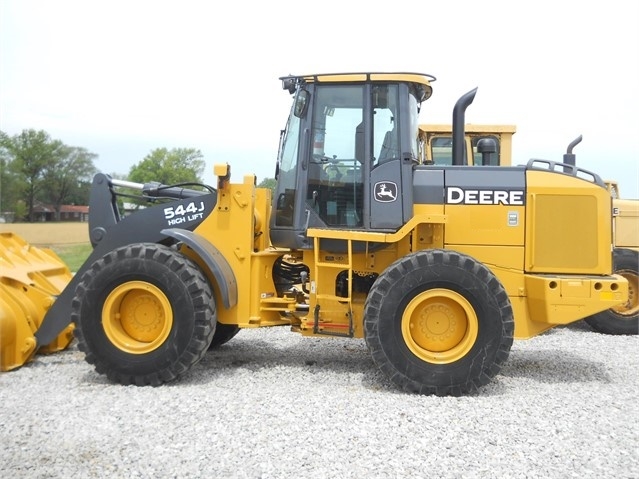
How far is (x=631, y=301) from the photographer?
317 inches

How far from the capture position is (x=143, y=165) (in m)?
43.1

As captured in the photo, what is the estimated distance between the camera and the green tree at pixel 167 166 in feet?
128

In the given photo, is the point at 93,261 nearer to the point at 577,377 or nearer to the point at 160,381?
the point at 160,381

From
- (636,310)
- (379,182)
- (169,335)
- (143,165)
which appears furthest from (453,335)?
(143,165)

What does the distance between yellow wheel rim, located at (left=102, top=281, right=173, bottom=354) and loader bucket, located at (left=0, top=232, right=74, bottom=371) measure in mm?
959

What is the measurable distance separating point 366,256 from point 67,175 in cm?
4286

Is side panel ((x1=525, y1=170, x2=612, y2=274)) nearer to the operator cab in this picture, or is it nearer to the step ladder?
the operator cab

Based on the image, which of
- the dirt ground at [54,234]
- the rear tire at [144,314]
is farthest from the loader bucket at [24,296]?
the dirt ground at [54,234]

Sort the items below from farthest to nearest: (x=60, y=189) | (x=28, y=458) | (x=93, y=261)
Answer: (x=60, y=189), (x=93, y=261), (x=28, y=458)

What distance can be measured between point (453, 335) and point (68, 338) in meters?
3.91

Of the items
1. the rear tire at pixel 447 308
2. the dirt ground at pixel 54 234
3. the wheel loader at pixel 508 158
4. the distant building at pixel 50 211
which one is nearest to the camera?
the rear tire at pixel 447 308

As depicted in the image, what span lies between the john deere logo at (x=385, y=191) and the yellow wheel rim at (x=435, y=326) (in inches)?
36.4

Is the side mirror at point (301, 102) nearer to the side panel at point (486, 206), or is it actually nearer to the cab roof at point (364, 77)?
the cab roof at point (364, 77)

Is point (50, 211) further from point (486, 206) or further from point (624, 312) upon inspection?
point (486, 206)
